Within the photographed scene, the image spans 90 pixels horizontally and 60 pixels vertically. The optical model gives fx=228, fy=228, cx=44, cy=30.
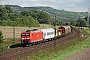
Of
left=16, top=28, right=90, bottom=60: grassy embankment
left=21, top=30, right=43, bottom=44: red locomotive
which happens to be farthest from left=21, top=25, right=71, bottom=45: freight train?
left=16, top=28, right=90, bottom=60: grassy embankment

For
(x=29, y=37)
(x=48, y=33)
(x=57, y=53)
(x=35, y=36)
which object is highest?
(x=29, y=37)

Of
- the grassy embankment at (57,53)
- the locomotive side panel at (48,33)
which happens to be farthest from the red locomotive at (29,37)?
the locomotive side panel at (48,33)

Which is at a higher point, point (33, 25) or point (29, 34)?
point (29, 34)

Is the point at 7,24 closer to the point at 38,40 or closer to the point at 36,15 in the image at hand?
the point at 36,15

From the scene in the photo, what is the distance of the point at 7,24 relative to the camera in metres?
103

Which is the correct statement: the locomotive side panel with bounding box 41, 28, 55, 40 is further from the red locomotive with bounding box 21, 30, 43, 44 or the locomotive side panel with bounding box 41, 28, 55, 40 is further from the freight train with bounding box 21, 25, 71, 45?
the red locomotive with bounding box 21, 30, 43, 44

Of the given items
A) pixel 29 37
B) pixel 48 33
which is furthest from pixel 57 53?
pixel 48 33

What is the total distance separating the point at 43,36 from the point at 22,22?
6217 cm

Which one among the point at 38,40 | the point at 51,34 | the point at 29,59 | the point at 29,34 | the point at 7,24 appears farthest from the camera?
the point at 7,24

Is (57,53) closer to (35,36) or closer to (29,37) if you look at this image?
(29,37)

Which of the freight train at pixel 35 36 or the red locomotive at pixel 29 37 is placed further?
the freight train at pixel 35 36

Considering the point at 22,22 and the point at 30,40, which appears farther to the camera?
the point at 22,22

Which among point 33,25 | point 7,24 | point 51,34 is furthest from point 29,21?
point 51,34

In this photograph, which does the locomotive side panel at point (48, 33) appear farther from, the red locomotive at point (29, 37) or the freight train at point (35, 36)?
the red locomotive at point (29, 37)
